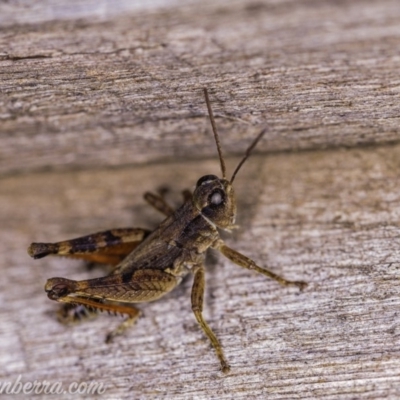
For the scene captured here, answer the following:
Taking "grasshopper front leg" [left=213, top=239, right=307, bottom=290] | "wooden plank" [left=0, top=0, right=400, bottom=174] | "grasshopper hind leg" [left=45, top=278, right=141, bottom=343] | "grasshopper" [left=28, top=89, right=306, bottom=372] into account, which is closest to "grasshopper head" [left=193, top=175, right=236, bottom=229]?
"grasshopper" [left=28, top=89, right=306, bottom=372]

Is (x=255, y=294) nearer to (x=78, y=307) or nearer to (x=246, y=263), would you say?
(x=246, y=263)

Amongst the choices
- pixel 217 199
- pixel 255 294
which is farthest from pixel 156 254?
pixel 255 294

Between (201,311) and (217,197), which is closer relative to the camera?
(201,311)

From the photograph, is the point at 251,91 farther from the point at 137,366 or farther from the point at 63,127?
the point at 137,366

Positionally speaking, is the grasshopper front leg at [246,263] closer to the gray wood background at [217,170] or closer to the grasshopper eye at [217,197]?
the gray wood background at [217,170]

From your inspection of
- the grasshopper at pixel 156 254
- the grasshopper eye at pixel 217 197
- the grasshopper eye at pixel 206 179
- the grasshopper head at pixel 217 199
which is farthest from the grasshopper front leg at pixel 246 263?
the grasshopper eye at pixel 206 179

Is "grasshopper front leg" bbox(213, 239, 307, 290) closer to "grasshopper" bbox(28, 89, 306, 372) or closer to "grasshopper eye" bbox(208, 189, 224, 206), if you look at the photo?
"grasshopper" bbox(28, 89, 306, 372)

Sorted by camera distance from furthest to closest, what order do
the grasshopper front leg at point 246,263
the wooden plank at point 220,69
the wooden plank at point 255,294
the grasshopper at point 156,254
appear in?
the grasshopper at point 156,254, the grasshopper front leg at point 246,263, the wooden plank at point 255,294, the wooden plank at point 220,69
